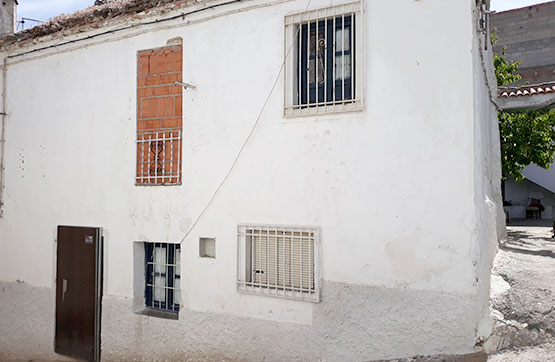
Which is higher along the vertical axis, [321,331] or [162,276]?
[162,276]

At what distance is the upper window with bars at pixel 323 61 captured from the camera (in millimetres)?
5465

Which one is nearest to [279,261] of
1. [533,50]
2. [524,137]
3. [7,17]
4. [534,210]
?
[7,17]

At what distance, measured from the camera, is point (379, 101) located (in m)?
5.20

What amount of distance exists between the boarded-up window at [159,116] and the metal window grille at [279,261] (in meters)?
1.44

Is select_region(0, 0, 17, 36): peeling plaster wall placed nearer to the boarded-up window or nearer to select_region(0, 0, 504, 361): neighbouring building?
select_region(0, 0, 504, 361): neighbouring building

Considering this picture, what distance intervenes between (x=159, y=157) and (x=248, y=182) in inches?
62.4

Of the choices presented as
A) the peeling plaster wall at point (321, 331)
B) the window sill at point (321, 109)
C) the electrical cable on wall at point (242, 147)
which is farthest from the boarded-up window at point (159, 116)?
the peeling plaster wall at point (321, 331)

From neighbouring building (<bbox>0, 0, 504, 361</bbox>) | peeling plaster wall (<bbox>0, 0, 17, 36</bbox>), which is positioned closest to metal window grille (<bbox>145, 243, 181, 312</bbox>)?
Result: neighbouring building (<bbox>0, 0, 504, 361</bbox>)

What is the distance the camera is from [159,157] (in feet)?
22.1

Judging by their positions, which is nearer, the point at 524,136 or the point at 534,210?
the point at 524,136

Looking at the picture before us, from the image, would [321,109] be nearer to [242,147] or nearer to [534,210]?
[242,147]

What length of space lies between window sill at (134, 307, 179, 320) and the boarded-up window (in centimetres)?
185

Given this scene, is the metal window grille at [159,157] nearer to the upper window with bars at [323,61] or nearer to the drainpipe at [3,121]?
the upper window with bars at [323,61]

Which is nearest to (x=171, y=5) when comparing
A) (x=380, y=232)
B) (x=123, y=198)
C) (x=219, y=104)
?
(x=219, y=104)
